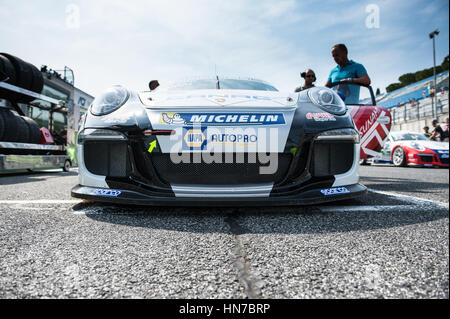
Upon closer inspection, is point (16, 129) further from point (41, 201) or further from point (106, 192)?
point (106, 192)

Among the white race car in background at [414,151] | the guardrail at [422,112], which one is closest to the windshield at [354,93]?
the white race car in background at [414,151]

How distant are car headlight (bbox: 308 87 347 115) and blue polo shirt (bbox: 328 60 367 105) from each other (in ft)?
4.31

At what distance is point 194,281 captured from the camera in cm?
69

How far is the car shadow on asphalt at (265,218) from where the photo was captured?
1.20m

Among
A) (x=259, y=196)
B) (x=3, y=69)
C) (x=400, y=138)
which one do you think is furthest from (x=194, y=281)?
(x=400, y=138)

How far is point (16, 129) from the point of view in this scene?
4656 mm

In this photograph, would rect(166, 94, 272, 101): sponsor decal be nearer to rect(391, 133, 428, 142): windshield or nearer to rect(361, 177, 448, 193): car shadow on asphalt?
rect(361, 177, 448, 193): car shadow on asphalt

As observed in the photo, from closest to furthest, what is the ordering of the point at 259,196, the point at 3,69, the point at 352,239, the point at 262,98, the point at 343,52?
the point at 352,239 < the point at 259,196 < the point at 262,98 < the point at 343,52 < the point at 3,69

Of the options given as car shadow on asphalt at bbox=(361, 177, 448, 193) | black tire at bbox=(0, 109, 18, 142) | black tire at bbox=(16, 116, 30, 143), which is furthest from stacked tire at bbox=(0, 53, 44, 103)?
car shadow on asphalt at bbox=(361, 177, 448, 193)

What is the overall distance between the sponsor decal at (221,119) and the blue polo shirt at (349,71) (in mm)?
2188

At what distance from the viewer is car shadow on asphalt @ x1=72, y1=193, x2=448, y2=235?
1.20 m
